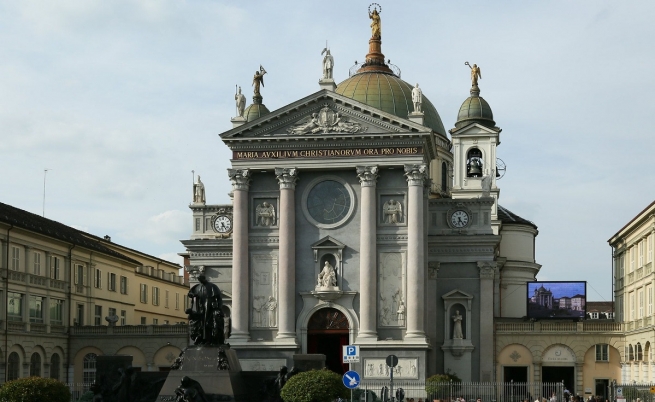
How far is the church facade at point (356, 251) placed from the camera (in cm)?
6869

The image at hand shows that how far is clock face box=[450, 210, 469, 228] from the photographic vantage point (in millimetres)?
74875

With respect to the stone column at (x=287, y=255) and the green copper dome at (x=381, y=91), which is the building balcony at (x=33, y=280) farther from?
the green copper dome at (x=381, y=91)

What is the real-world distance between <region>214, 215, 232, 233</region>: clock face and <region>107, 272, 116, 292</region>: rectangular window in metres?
15.2

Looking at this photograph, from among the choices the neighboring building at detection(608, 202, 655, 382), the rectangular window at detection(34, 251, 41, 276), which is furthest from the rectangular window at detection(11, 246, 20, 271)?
the neighboring building at detection(608, 202, 655, 382)

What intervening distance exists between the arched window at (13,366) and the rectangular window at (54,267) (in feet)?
24.7

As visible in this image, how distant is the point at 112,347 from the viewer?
7806 cm

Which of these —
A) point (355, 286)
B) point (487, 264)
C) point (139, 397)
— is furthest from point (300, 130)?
point (139, 397)

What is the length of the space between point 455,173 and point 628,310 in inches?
745

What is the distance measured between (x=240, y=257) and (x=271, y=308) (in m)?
3.85

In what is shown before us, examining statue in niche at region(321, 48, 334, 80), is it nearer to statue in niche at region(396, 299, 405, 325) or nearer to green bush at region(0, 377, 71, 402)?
statue in niche at region(396, 299, 405, 325)

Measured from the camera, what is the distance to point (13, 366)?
72.0 meters

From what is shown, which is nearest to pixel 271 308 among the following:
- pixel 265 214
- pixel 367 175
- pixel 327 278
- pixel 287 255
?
pixel 287 255

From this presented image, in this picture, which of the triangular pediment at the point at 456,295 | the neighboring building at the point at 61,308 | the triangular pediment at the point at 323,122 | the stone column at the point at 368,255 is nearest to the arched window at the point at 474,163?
the triangular pediment at the point at 456,295

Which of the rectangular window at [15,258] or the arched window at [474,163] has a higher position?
the arched window at [474,163]
